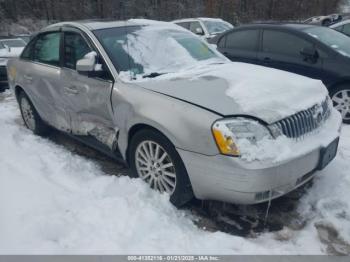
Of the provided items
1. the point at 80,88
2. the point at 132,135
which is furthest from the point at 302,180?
the point at 80,88

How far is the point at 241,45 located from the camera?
705 centimetres

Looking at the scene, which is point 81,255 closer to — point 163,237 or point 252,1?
Result: point 163,237

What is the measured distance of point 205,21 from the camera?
13.5 m

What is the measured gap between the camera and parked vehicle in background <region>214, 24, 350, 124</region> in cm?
562

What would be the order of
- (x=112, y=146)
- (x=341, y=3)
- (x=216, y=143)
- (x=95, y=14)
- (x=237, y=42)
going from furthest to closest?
(x=341, y=3), (x=95, y=14), (x=237, y=42), (x=112, y=146), (x=216, y=143)

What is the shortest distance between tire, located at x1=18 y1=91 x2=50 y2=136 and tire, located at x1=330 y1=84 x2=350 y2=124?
4.31m

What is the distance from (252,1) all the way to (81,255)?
1169 inches

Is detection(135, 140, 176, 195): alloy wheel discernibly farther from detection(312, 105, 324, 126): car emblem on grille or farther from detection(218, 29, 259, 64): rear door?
→ detection(218, 29, 259, 64): rear door

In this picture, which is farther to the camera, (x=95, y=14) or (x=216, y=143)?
(x=95, y=14)

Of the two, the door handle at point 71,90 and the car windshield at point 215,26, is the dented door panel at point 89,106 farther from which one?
the car windshield at point 215,26

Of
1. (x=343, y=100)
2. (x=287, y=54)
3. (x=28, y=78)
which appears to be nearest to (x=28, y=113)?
(x=28, y=78)

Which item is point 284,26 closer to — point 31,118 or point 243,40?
point 243,40

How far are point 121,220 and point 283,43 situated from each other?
465 centimetres

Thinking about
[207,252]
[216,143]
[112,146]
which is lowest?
[207,252]
